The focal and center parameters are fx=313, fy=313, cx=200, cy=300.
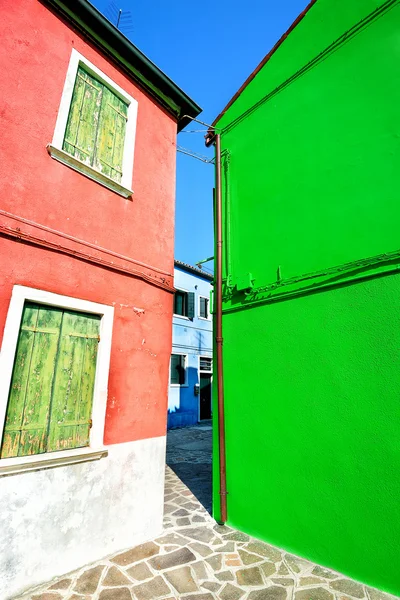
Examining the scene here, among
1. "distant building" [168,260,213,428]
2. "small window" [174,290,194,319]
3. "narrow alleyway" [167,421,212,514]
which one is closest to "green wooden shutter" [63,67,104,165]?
"narrow alleyway" [167,421,212,514]

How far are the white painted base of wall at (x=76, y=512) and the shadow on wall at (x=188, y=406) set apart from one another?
9772 mm

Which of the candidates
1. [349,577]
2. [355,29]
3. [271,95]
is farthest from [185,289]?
[349,577]

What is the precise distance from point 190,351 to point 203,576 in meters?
11.9

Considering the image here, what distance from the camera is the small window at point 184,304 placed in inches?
605

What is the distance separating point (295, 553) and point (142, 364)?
294 centimetres

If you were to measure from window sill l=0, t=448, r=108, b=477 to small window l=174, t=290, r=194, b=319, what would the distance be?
11690 mm

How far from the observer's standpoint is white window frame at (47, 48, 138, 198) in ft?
13.0

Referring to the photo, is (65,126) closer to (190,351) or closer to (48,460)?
(48,460)

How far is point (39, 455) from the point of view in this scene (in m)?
3.28

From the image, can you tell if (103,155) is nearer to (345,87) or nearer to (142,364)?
(142,364)

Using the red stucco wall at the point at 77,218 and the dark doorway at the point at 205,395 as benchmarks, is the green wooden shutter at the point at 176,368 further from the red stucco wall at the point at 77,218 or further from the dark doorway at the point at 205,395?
the red stucco wall at the point at 77,218

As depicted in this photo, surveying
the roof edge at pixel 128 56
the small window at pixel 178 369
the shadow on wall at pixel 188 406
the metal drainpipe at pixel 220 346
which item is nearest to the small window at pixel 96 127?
the roof edge at pixel 128 56

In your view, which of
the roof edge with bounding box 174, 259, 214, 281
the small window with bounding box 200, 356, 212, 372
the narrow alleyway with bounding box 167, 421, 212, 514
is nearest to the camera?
the narrow alleyway with bounding box 167, 421, 212, 514

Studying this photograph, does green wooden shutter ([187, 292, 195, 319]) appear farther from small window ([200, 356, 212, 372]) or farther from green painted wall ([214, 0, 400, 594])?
green painted wall ([214, 0, 400, 594])
